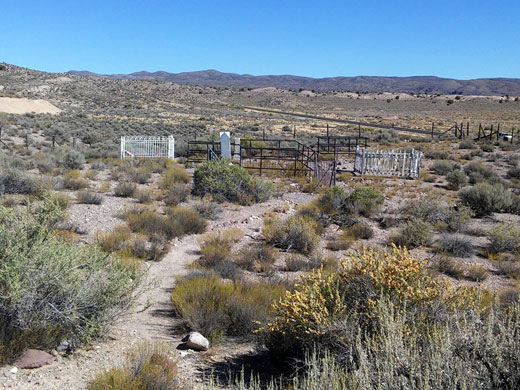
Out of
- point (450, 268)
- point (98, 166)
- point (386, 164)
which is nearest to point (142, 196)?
point (98, 166)

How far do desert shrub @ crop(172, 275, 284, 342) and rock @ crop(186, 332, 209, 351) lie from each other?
0.19 metres

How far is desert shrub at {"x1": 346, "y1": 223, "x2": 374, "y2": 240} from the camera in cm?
1283

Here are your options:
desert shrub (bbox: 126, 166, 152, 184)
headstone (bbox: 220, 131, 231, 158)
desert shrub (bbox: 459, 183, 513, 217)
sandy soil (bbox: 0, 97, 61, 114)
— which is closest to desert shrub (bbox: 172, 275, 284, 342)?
desert shrub (bbox: 459, 183, 513, 217)

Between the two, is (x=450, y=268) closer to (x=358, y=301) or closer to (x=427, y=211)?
(x=427, y=211)

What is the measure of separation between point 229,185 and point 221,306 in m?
10.1

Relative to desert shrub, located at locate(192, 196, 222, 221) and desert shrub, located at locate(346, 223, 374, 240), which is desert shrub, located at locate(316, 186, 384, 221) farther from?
desert shrub, located at locate(192, 196, 222, 221)

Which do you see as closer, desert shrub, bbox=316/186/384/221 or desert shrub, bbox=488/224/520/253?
desert shrub, bbox=488/224/520/253

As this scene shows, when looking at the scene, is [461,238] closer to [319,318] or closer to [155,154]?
[319,318]

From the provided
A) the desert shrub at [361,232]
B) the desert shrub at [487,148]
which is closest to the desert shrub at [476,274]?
the desert shrub at [361,232]

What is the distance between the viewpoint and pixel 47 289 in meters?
5.67

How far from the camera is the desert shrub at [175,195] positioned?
15.7 metres

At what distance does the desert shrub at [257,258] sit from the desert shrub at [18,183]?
784 centimetres

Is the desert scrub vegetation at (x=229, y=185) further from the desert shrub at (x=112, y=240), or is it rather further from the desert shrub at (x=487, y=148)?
the desert shrub at (x=487, y=148)

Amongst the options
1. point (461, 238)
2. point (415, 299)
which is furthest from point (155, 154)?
point (415, 299)
